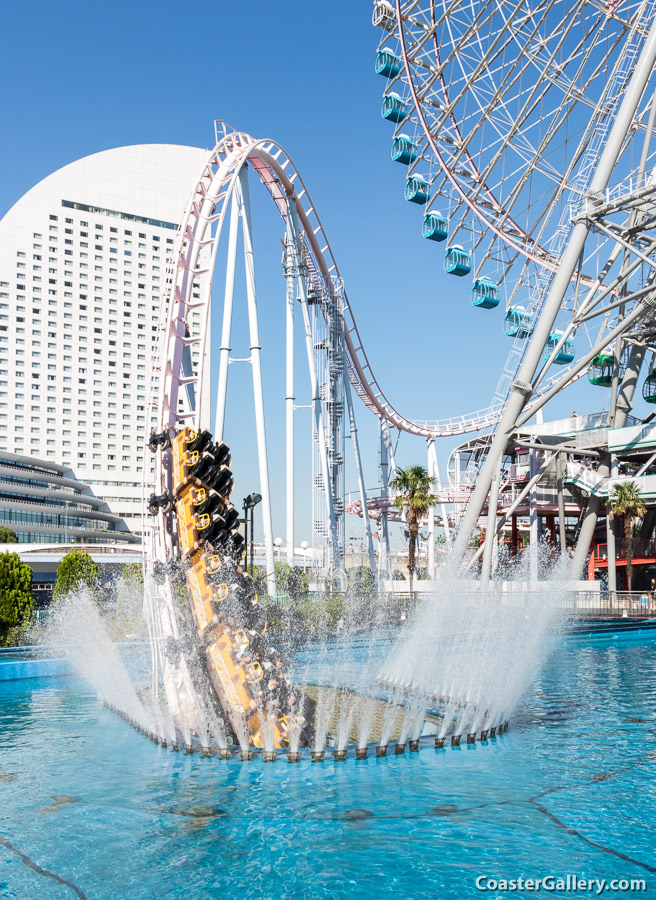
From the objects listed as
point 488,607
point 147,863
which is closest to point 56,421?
point 488,607

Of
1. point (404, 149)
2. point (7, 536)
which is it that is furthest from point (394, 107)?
point (7, 536)

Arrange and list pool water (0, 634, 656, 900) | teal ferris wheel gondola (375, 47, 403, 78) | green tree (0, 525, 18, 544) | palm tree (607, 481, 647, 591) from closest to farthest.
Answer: pool water (0, 634, 656, 900) → teal ferris wheel gondola (375, 47, 403, 78) → palm tree (607, 481, 647, 591) → green tree (0, 525, 18, 544)

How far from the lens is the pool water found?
24.6ft

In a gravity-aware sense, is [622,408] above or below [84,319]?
below

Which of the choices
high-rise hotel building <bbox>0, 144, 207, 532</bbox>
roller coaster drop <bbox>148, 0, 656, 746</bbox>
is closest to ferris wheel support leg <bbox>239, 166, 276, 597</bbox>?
roller coaster drop <bbox>148, 0, 656, 746</bbox>

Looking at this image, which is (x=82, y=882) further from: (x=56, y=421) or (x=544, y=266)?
(x=56, y=421)

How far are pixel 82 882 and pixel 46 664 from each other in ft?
47.0

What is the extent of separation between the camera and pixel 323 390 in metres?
41.2

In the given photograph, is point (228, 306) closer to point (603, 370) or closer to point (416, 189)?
point (416, 189)

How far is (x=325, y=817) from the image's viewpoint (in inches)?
357

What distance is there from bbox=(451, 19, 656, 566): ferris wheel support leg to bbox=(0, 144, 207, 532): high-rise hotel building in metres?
79.9

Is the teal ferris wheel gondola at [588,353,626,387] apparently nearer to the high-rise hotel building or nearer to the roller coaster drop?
the roller coaster drop

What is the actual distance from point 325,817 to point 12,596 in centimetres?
1850

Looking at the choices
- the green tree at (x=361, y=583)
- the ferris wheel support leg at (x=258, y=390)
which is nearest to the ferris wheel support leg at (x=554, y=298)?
the ferris wheel support leg at (x=258, y=390)
